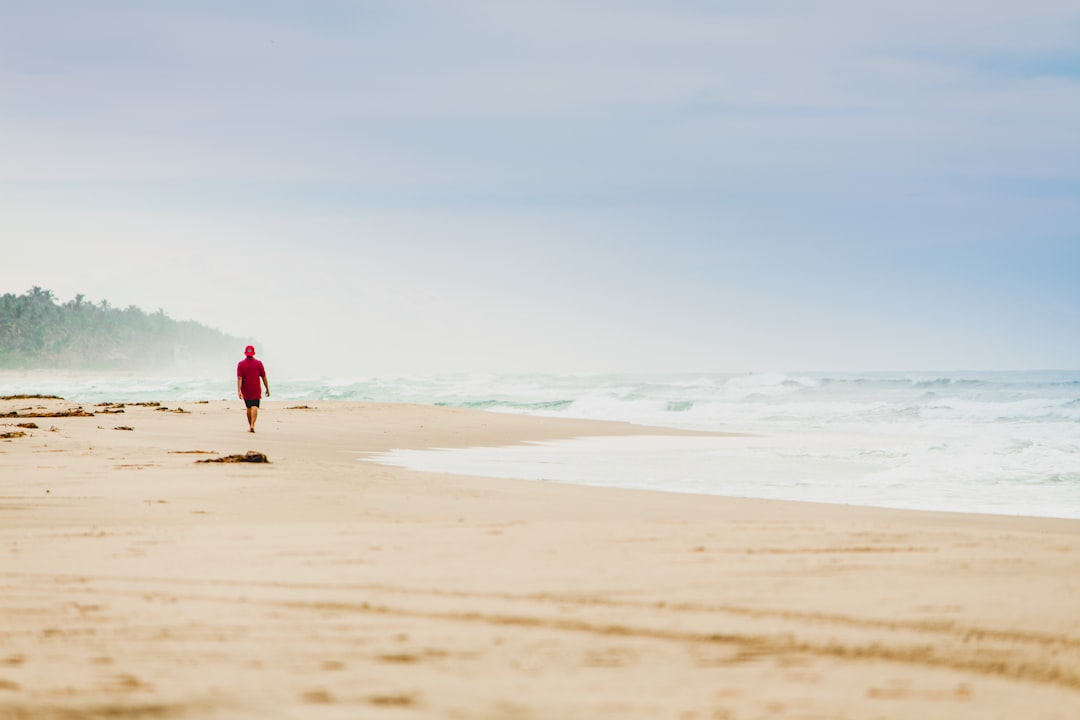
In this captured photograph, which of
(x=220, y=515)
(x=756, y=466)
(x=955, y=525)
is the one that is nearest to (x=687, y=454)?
(x=756, y=466)

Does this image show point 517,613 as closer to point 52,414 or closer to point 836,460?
point 836,460

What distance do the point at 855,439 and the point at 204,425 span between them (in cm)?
1355

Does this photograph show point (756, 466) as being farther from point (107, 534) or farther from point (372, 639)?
point (372, 639)

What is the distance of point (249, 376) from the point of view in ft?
58.4

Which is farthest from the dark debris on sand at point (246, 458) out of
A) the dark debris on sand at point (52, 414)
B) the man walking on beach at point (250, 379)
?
the dark debris on sand at point (52, 414)

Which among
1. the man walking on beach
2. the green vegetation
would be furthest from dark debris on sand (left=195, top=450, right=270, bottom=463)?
the green vegetation

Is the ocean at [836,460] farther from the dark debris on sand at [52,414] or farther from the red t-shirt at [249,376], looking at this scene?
the dark debris on sand at [52,414]

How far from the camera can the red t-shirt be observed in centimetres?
1783

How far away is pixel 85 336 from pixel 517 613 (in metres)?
149

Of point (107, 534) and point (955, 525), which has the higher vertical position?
point (107, 534)

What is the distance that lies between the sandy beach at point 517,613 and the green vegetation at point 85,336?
136241 millimetres

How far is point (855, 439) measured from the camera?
20.9 m

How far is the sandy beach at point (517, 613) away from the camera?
324 cm

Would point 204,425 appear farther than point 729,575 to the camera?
Yes
